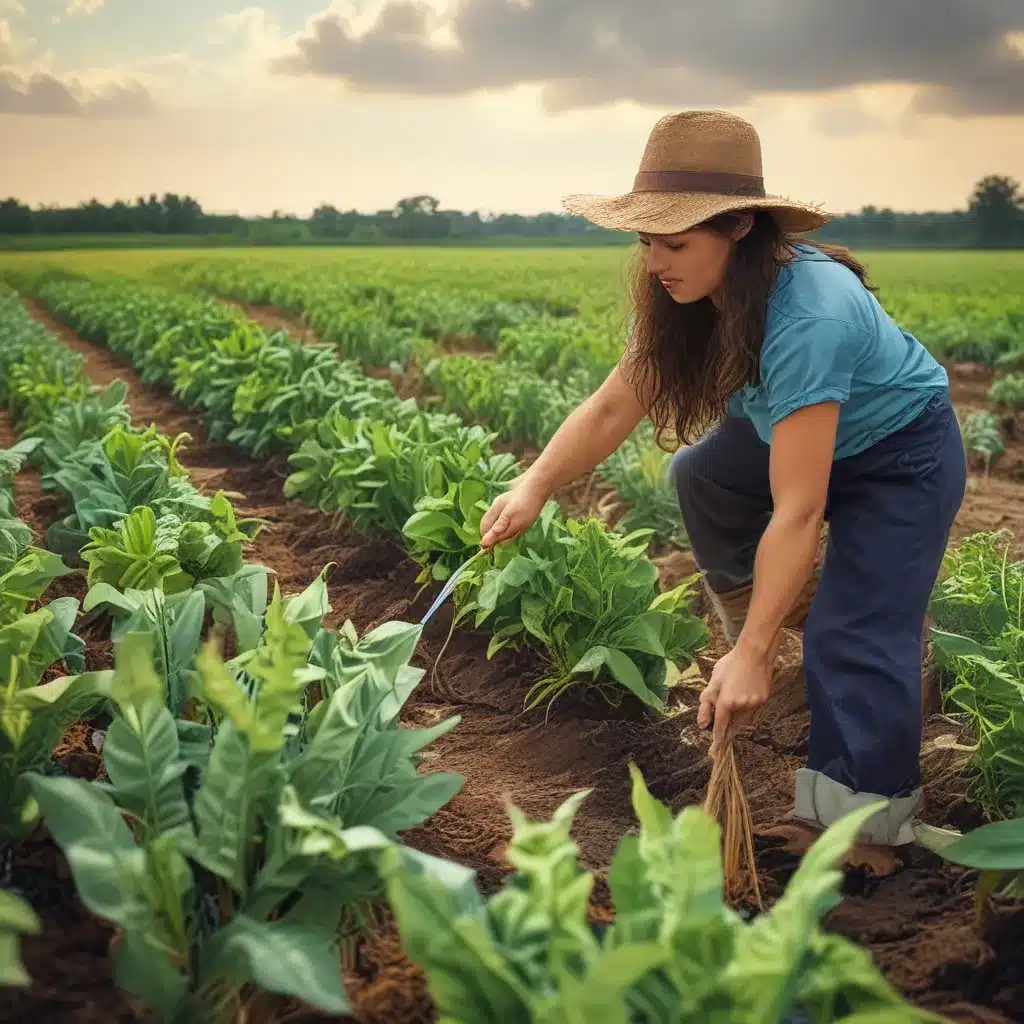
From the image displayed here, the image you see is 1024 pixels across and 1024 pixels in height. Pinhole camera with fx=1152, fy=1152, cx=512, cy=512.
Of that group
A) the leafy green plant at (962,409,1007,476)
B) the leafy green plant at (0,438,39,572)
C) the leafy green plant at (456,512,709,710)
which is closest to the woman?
the leafy green plant at (456,512,709,710)

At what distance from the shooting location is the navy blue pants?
2.26m

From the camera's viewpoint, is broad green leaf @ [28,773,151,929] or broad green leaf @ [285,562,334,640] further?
broad green leaf @ [285,562,334,640]

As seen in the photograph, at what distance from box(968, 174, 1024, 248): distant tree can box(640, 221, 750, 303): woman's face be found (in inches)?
684

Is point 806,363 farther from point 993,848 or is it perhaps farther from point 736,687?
point 993,848

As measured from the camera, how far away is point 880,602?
2.29 meters

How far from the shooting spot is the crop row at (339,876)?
1.27 m

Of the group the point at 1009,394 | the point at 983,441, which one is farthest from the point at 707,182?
the point at 1009,394

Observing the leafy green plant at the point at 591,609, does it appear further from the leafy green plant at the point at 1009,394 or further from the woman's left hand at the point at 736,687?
the leafy green plant at the point at 1009,394

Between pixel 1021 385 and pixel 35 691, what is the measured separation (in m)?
7.74

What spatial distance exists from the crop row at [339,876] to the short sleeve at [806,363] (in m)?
0.81

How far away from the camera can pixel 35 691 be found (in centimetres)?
179

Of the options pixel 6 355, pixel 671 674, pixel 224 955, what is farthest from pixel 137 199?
pixel 224 955

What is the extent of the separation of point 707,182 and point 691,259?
0.15m

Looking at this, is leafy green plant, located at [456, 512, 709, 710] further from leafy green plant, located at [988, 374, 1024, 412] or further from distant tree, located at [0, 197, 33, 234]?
distant tree, located at [0, 197, 33, 234]
